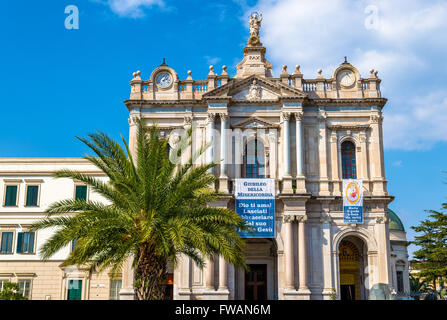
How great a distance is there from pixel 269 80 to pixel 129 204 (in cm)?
2179

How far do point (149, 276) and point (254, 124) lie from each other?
21.1 m

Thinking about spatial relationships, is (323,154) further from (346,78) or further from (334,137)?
(346,78)

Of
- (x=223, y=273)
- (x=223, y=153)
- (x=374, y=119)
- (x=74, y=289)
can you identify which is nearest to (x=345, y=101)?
(x=374, y=119)

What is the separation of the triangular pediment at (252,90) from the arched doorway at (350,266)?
12.2 m

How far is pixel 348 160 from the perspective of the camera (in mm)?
40406

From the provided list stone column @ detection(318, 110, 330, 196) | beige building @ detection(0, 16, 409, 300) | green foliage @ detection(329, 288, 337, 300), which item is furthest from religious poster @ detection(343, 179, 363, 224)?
green foliage @ detection(329, 288, 337, 300)

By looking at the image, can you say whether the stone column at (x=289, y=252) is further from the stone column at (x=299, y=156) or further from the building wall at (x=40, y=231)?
the building wall at (x=40, y=231)

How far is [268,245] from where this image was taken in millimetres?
40562

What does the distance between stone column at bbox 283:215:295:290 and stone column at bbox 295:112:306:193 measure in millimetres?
2339

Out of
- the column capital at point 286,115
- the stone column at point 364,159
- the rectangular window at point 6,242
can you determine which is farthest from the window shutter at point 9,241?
the stone column at point 364,159

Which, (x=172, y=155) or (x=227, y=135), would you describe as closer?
(x=172, y=155)
